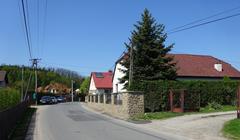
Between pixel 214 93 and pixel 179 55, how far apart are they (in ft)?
73.4

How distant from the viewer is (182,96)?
30828 millimetres

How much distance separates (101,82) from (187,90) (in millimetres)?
53922

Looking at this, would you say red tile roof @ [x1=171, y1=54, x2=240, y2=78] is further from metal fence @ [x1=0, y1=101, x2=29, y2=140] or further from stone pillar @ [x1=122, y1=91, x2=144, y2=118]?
metal fence @ [x1=0, y1=101, x2=29, y2=140]

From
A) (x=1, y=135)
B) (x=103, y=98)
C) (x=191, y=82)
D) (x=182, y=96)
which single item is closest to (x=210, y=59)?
(x=103, y=98)

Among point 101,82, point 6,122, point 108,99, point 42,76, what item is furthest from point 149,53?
point 42,76

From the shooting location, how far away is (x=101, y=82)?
85438 millimetres

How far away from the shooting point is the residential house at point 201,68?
5181 centimetres

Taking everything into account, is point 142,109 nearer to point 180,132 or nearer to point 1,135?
point 180,132

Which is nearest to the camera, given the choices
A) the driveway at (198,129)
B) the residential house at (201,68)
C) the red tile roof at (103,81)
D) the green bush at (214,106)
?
the driveway at (198,129)

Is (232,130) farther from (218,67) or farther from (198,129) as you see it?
(218,67)

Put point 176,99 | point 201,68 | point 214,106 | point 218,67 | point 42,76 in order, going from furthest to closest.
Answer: point 42,76 < point 218,67 < point 201,68 < point 214,106 < point 176,99

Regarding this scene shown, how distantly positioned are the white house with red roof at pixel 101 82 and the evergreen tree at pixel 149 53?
4449 centimetres

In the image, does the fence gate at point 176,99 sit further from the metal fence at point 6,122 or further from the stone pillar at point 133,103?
the metal fence at point 6,122

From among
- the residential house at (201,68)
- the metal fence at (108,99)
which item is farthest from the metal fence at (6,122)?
the residential house at (201,68)
